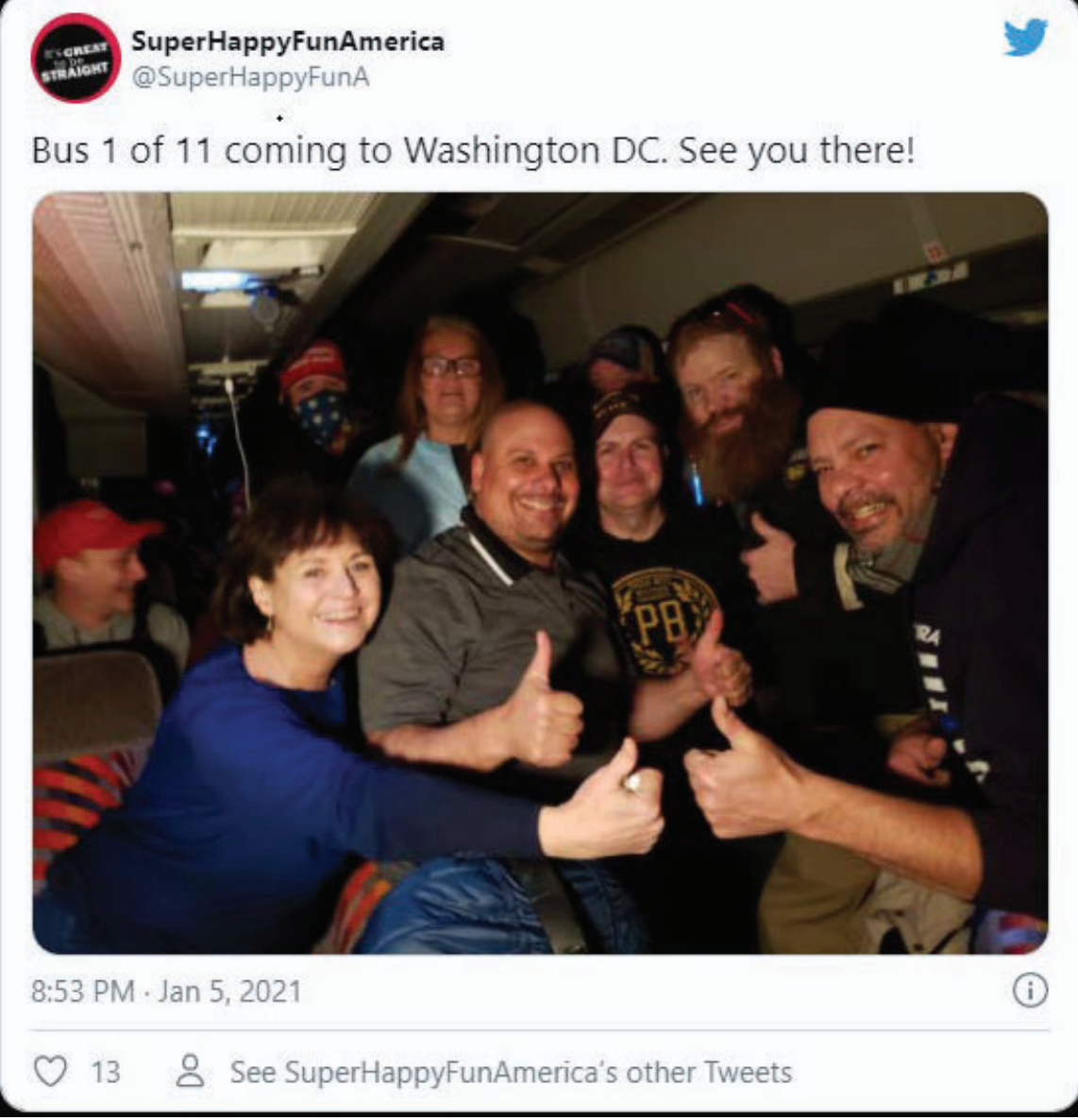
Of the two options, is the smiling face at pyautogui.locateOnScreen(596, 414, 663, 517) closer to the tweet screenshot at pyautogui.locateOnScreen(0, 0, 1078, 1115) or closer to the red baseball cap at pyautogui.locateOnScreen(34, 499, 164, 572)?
the tweet screenshot at pyautogui.locateOnScreen(0, 0, 1078, 1115)

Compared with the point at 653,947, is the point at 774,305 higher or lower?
higher

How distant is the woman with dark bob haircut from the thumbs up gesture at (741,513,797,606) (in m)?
0.55

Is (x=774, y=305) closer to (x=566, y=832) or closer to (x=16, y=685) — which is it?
(x=566, y=832)

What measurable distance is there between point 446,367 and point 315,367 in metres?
0.34

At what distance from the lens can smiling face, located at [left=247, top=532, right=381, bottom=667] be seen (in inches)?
37.7

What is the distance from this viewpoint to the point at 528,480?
3.59 feet
